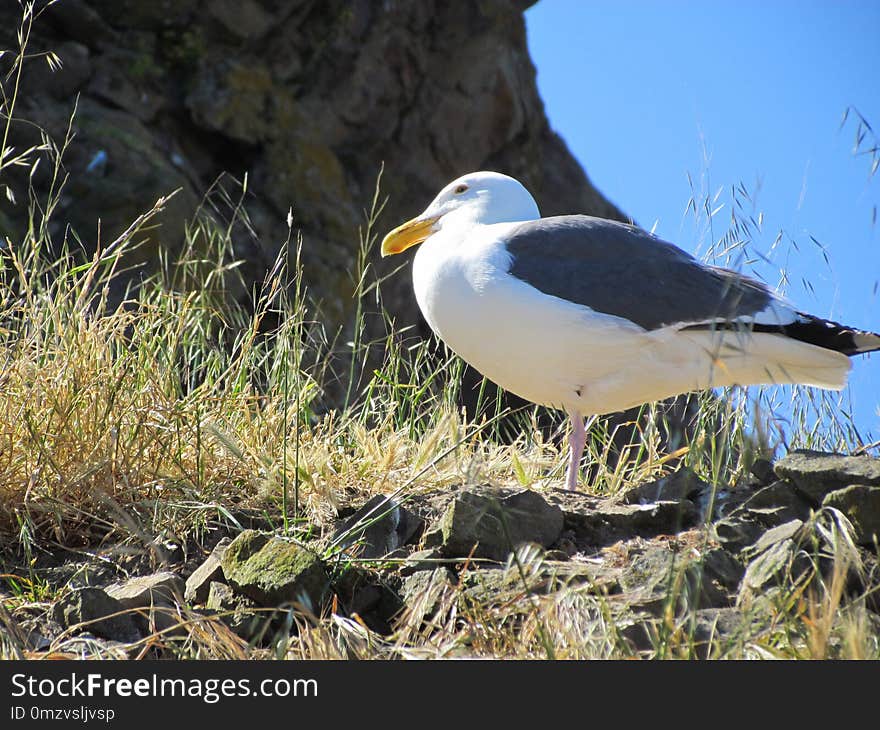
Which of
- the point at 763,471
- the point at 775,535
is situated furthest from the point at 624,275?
the point at 775,535

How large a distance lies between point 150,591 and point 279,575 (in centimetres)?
40

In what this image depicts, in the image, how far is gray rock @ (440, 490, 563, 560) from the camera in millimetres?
3037

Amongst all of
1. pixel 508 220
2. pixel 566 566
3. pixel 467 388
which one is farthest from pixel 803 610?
pixel 467 388

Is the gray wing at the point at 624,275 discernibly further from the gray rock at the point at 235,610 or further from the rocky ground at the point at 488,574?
the gray rock at the point at 235,610

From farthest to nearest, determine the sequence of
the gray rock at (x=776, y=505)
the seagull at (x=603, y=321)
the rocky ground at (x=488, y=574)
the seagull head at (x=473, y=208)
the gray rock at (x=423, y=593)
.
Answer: the seagull head at (x=473, y=208)
the seagull at (x=603, y=321)
the gray rock at (x=776, y=505)
the gray rock at (x=423, y=593)
the rocky ground at (x=488, y=574)

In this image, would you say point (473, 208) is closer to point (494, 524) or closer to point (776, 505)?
point (494, 524)

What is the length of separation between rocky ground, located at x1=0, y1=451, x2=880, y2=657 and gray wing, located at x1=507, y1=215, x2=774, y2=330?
603 millimetres

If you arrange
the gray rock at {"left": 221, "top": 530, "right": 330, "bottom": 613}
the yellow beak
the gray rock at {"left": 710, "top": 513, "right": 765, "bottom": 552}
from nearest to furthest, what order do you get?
the gray rock at {"left": 221, "top": 530, "right": 330, "bottom": 613} → the gray rock at {"left": 710, "top": 513, "right": 765, "bottom": 552} → the yellow beak

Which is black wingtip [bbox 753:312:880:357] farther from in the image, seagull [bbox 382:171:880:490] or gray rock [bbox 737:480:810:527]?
gray rock [bbox 737:480:810:527]

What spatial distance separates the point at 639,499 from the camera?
11.3ft

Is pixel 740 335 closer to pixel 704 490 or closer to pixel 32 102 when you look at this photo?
pixel 704 490

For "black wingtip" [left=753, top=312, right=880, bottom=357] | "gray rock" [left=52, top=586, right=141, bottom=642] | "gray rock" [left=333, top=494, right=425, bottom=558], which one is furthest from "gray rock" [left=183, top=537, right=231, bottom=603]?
"black wingtip" [left=753, top=312, right=880, bottom=357]

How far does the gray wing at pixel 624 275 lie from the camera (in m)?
3.69

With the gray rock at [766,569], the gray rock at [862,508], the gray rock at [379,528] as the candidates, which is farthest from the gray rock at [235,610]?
the gray rock at [862,508]
